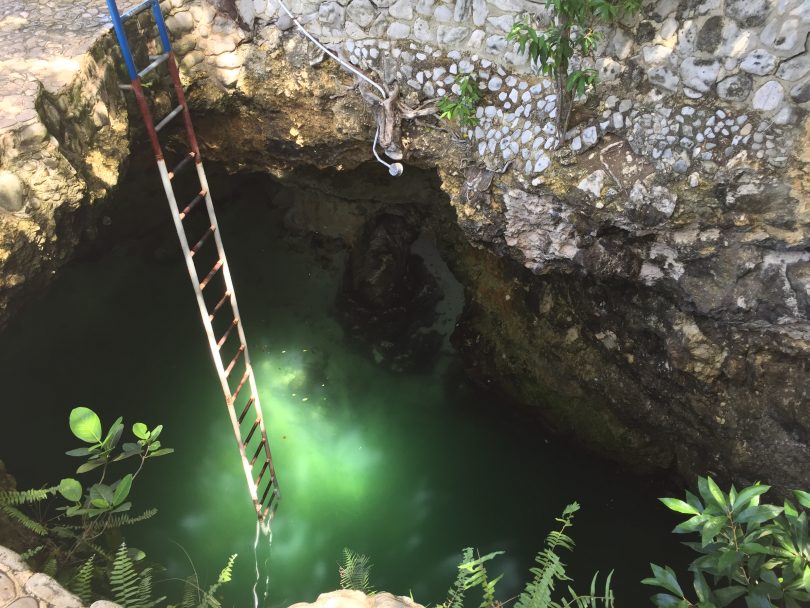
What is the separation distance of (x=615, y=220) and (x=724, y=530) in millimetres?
1762

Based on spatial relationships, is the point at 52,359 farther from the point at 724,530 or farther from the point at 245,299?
the point at 724,530

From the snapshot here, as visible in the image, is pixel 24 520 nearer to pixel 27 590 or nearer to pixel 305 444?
pixel 27 590

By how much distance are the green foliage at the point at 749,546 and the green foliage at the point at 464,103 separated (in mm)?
2467

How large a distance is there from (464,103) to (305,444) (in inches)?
128

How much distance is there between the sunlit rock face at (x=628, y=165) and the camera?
3211 mm

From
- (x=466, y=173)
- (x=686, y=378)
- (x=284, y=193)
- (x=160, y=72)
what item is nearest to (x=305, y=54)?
(x=160, y=72)

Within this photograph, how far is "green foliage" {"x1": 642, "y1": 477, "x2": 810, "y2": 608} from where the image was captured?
258 centimetres

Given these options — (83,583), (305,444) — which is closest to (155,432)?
(83,583)

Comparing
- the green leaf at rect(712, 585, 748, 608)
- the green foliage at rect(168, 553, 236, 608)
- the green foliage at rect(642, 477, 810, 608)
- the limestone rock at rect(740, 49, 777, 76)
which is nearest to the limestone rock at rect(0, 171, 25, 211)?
the green foliage at rect(168, 553, 236, 608)

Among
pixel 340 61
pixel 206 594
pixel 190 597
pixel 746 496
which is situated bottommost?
pixel 190 597

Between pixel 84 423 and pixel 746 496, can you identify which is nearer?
pixel 746 496

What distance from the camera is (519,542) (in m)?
4.98

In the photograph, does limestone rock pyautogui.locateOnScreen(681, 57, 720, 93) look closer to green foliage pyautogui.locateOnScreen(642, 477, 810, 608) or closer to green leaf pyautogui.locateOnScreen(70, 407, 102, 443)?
green foliage pyautogui.locateOnScreen(642, 477, 810, 608)

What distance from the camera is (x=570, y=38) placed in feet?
10.8
